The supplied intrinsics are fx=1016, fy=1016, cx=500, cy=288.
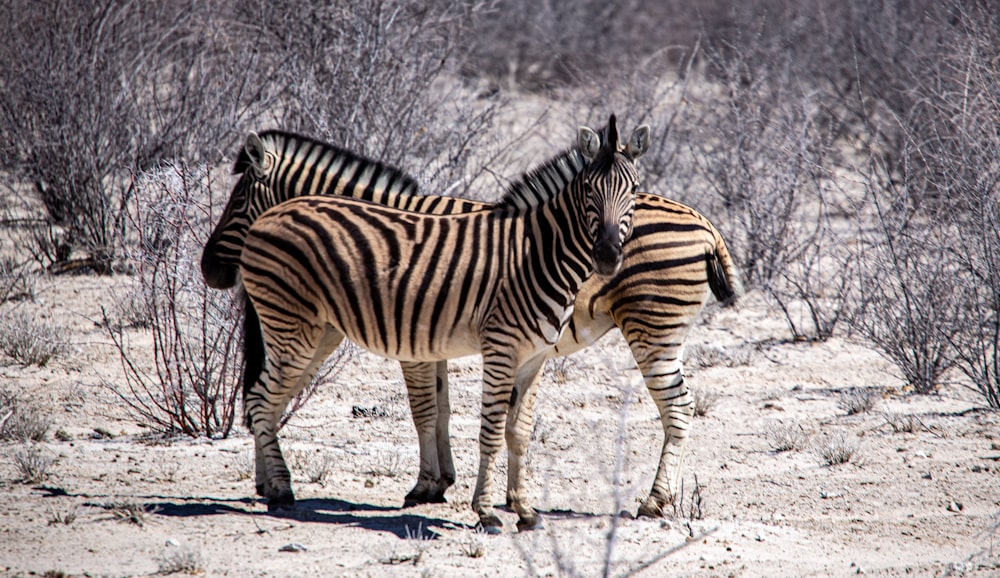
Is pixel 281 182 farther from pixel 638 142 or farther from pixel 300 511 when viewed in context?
pixel 638 142

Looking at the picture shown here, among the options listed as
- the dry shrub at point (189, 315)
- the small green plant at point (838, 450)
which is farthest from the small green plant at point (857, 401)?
the dry shrub at point (189, 315)

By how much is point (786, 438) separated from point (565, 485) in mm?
1799

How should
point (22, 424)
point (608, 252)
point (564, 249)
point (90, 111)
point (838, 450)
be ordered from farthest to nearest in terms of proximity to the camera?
1. point (90, 111)
2. point (838, 450)
3. point (22, 424)
4. point (564, 249)
5. point (608, 252)

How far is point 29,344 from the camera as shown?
834 centimetres

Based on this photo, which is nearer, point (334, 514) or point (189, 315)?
point (334, 514)

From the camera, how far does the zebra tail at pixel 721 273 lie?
6.27 m

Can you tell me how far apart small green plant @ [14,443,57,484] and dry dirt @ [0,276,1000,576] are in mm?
86

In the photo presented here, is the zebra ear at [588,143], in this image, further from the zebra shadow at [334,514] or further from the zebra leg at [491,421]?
the zebra shadow at [334,514]

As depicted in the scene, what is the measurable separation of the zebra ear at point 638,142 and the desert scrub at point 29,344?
4975 mm

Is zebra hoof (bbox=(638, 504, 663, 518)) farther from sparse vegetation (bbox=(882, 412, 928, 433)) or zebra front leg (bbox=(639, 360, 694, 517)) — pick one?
sparse vegetation (bbox=(882, 412, 928, 433))

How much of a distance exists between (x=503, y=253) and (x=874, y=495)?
288cm

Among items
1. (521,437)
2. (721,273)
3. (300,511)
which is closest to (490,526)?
(521,437)

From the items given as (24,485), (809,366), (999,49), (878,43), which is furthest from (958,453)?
(878,43)

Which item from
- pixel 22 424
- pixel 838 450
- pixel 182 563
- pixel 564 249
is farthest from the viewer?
pixel 838 450
